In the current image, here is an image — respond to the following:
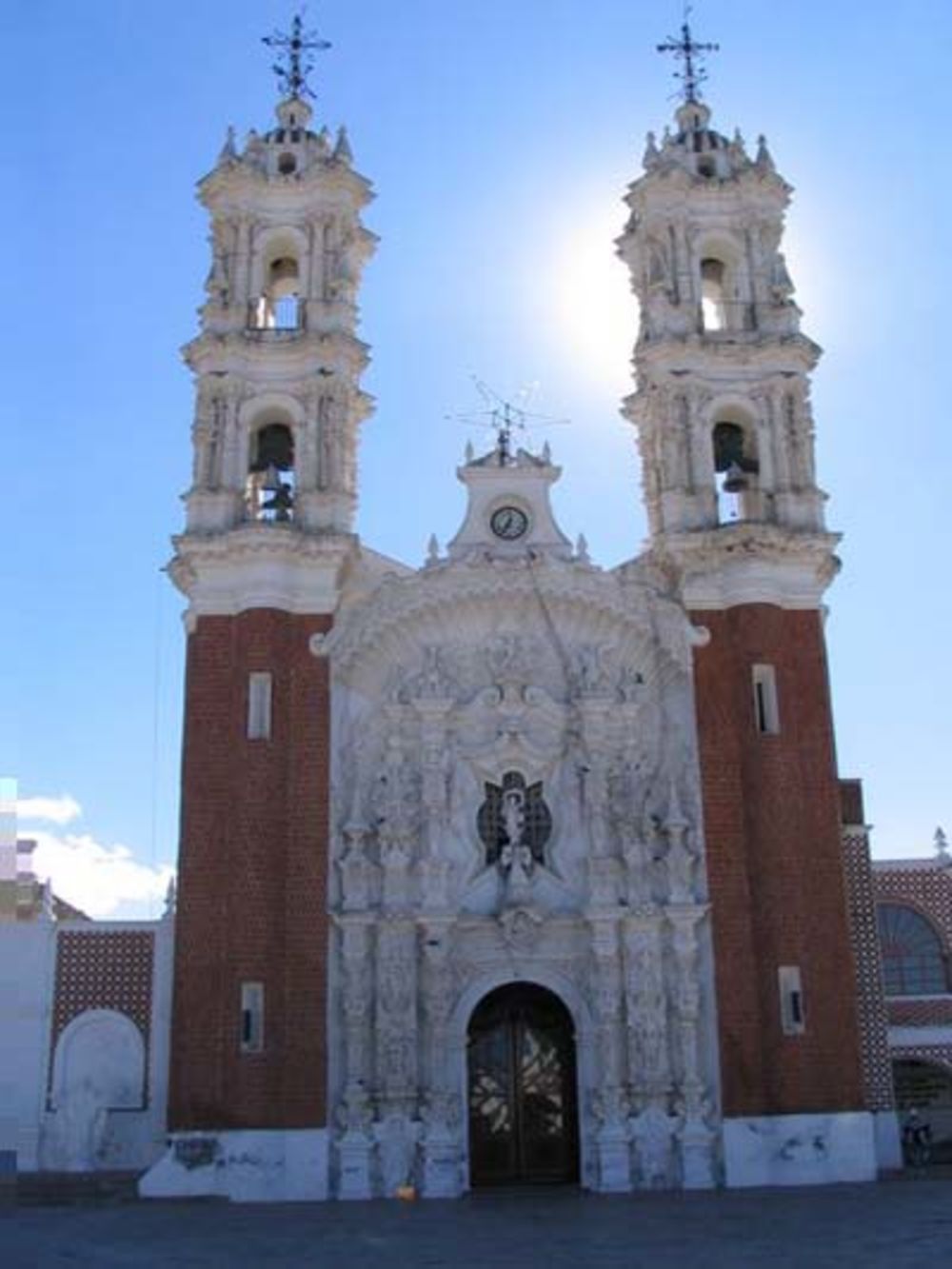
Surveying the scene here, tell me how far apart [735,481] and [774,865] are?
8.29 metres

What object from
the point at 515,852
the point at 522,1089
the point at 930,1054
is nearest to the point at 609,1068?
the point at 522,1089

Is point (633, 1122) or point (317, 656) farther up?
point (317, 656)

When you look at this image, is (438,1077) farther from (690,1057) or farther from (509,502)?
(509,502)

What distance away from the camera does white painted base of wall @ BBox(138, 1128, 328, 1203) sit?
82.8 ft

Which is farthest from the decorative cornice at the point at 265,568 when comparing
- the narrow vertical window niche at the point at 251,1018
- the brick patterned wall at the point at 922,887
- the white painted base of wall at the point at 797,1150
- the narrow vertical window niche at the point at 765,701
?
the brick patterned wall at the point at 922,887

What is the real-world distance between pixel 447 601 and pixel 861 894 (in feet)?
32.5

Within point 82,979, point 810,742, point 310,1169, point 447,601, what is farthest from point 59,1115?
point 810,742

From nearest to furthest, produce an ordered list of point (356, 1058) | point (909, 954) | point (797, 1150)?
1. point (797, 1150)
2. point (356, 1058)
3. point (909, 954)

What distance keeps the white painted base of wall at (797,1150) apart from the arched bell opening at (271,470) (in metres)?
14.6

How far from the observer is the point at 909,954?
37.8 m

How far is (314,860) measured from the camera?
2733cm

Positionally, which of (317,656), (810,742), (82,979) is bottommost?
(82,979)

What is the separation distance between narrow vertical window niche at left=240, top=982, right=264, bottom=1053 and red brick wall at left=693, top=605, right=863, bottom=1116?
319 inches

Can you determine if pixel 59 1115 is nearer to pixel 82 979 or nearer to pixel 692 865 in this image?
pixel 82 979
